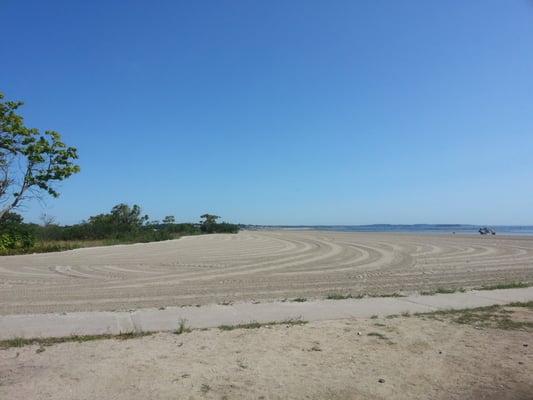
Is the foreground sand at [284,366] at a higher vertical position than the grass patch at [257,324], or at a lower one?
lower

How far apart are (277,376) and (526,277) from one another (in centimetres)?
1148

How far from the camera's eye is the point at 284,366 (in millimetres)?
5520

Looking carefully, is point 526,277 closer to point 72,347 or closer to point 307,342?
point 307,342

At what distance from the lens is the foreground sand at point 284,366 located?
4.79 m

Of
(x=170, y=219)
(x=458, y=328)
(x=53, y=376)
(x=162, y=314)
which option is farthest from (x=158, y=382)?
(x=170, y=219)

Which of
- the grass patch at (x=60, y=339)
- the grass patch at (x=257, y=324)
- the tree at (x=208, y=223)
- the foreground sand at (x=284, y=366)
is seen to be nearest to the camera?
the foreground sand at (x=284, y=366)

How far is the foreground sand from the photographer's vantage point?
15.7ft

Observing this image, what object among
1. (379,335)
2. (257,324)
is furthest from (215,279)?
(379,335)

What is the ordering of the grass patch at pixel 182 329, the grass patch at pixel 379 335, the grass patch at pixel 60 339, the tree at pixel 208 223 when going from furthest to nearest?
the tree at pixel 208 223
the grass patch at pixel 182 329
the grass patch at pixel 379 335
the grass patch at pixel 60 339

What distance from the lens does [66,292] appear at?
11.7m

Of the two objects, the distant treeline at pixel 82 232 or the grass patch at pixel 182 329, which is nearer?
the grass patch at pixel 182 329

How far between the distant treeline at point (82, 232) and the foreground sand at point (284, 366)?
33.7ft

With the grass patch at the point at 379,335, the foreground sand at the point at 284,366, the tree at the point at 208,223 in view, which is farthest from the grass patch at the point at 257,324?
the tree at the point at 208,223

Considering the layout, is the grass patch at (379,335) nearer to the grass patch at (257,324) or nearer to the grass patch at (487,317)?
A: the grass patch at (257,324)
